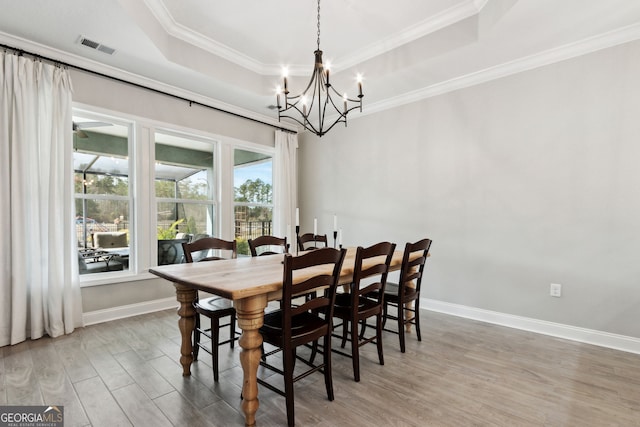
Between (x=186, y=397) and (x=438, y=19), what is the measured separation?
3.75m

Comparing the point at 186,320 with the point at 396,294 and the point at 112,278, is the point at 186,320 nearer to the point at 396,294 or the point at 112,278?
the point at 396,294

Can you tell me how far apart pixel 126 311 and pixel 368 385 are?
2.82 m

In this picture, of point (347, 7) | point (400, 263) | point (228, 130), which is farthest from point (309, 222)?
point (347, 7)

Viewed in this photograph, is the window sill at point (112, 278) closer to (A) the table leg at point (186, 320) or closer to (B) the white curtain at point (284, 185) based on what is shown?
(A) the table leg at point (186, 320)

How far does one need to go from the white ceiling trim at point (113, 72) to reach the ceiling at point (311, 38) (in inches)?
0.4

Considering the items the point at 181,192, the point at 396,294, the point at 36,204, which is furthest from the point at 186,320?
the point at 181,192

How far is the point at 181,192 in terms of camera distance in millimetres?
4059

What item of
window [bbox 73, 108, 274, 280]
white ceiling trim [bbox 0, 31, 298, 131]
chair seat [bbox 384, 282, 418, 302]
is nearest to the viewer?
chair seat [bbox 384, 282, 418, 302]

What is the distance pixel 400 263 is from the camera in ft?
9.05

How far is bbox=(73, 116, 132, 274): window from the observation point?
3.29m

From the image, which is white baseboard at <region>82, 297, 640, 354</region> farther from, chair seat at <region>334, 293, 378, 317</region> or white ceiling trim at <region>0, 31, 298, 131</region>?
white ceiling trim at <region>0, 31, 298, 131</region>

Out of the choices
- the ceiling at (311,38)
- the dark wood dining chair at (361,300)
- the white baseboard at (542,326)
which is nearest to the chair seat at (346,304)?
the dark wood dining chair at (361,300)

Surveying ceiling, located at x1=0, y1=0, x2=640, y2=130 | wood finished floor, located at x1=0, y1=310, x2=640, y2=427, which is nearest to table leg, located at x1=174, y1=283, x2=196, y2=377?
wood finished floor, located at x1=0, y1=310, x2=640, y2=427

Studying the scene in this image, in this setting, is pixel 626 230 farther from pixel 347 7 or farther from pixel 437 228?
pixel 347 7
